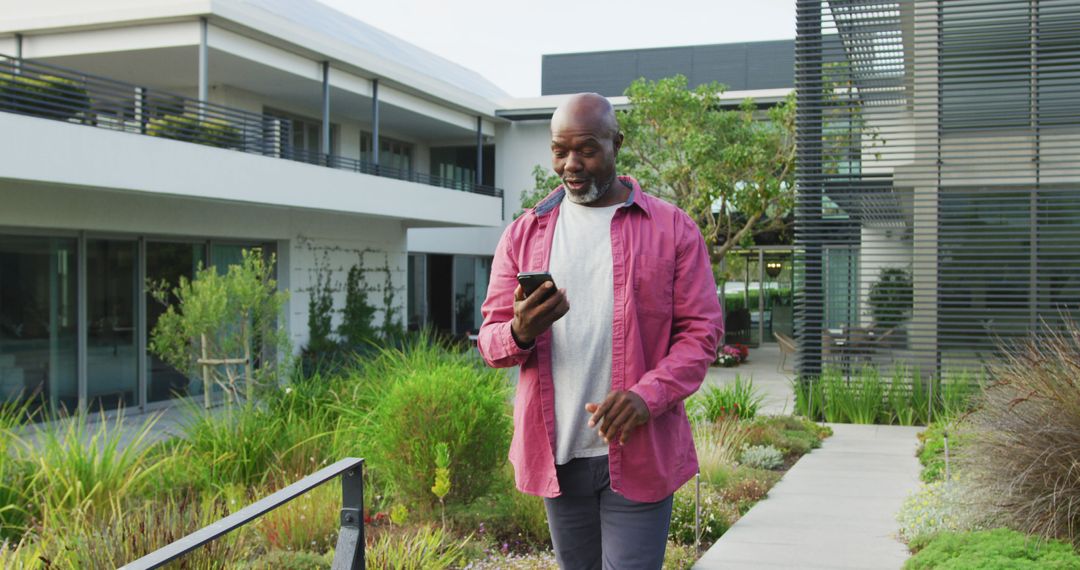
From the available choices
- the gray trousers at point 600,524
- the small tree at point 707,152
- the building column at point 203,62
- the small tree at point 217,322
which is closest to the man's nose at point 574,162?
the gray trousers at point 600,524

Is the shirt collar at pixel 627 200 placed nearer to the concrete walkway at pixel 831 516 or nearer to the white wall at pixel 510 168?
the concrete walkway at pixel 831 516

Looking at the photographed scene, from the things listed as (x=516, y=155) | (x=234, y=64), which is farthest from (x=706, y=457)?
(x=516, y=155)

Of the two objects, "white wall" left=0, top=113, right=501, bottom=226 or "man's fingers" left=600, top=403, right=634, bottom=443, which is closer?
"man's fingers" left=600, top=403, right=634, bottom=443

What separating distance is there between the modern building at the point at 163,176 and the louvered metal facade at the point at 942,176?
7.94 meters

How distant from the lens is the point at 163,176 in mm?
12039

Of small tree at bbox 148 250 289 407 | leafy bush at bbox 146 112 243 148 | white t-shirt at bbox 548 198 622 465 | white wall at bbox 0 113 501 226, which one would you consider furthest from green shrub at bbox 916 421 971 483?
leafy bush at bbox 146 112 243 148

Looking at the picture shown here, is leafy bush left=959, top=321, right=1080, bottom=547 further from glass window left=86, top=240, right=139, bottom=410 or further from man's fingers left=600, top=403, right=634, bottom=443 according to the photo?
glass window left=86, top=240, right=139, bottom=410

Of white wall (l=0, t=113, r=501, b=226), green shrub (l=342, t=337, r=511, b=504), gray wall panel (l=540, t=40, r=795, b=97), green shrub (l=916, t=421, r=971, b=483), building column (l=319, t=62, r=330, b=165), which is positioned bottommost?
green shrub (l=916, t=421, r=971, b=483)

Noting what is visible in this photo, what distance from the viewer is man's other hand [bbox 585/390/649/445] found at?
7.19 feet

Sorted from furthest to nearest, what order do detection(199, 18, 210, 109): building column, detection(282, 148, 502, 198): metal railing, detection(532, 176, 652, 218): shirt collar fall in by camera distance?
detection(282, 148, 502, 198): metal railing < detection(199, 18, 210, 109): building column < detection(532, 176, 652, 218): shirt collar

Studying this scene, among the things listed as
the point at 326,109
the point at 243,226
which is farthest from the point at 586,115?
the point at 326,109

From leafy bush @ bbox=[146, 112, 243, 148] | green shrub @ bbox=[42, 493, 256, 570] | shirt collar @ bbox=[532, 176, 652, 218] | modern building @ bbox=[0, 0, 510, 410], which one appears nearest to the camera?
shirt collar @ bbox=[532, 176, 652, 218]

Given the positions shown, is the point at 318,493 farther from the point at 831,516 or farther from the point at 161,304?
the point at 161,304

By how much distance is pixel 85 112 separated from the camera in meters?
11.4
